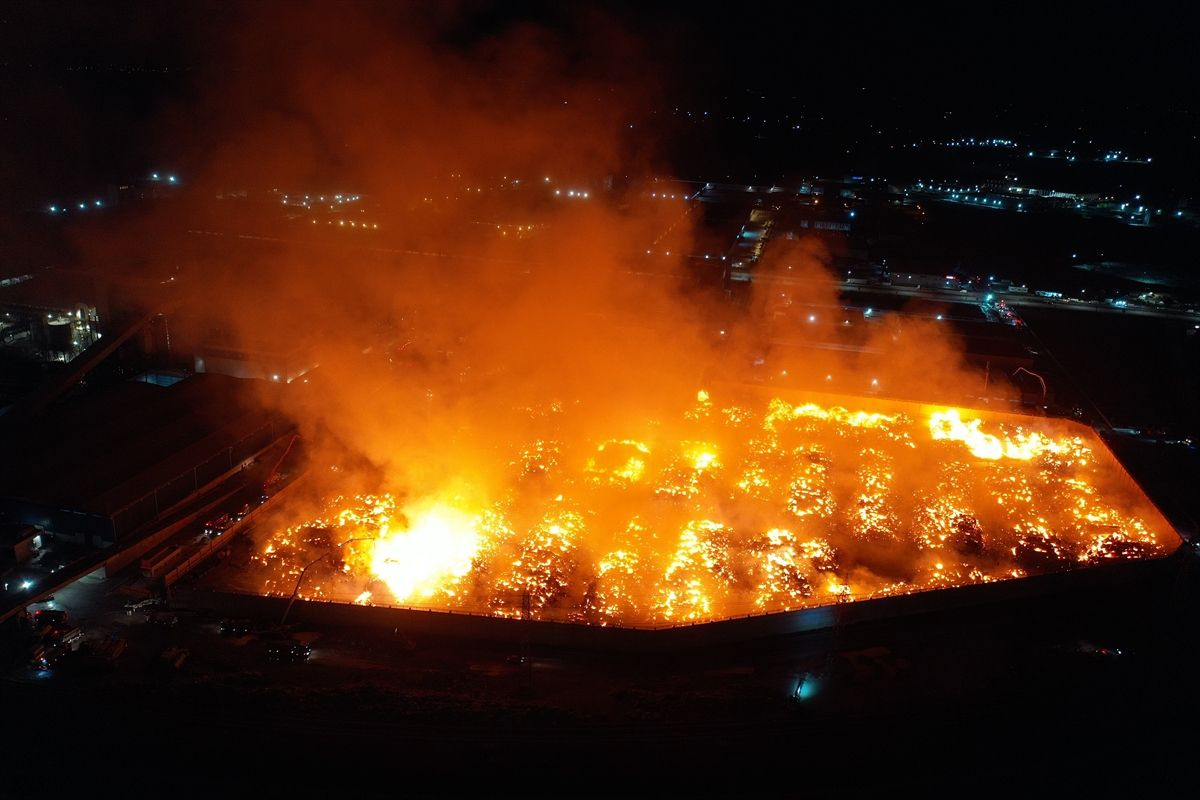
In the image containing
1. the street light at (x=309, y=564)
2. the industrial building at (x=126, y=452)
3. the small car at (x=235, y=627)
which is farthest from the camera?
the industrial building at (x=126, y=452)

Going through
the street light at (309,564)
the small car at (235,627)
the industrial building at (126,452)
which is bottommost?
the small car at (235,627)

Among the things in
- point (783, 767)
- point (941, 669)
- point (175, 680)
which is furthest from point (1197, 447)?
point (175, 680)

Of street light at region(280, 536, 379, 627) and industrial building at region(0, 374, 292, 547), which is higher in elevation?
industrial building at region(0, 374, 292, 547)

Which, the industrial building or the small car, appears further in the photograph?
the industrial building

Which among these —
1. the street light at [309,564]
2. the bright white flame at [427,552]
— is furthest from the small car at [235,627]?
the bright white flame at [427,552]

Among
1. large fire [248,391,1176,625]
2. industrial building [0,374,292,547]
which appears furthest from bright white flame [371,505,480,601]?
industrial building [0,374,292,547]

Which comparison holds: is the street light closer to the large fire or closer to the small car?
the large fire

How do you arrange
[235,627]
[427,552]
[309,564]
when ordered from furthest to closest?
1. [427,552]
2. [309,564]
3. [235,627]

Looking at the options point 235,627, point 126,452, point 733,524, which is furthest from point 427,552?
point 126,452

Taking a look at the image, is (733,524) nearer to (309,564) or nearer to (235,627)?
Answer: (309,564)

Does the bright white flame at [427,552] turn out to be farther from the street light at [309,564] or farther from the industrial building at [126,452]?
the industrial building at [126,452]
